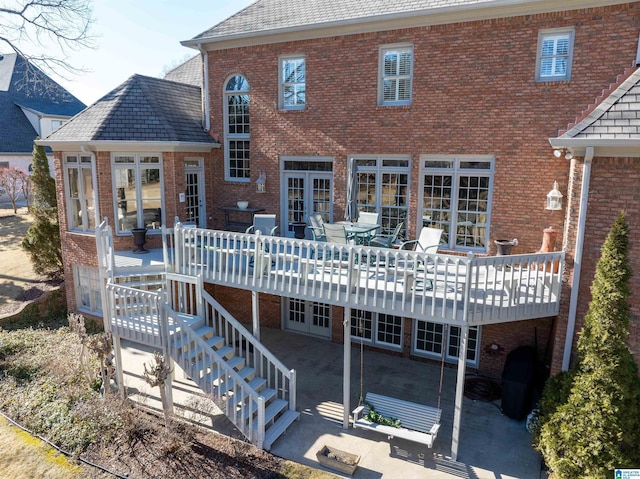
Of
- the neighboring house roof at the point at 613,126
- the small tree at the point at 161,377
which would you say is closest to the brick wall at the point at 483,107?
the neighboring house roof at the point at 613,126

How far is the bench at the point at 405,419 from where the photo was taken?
8142 mm

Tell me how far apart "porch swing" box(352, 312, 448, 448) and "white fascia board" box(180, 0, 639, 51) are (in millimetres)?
8321

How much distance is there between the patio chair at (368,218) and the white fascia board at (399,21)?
4.50 metres

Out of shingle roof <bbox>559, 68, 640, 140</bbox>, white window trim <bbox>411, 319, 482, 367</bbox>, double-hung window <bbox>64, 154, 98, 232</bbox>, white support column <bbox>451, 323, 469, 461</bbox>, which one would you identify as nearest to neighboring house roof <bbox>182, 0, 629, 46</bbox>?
shingle roof <bbox>559, 68, 640, 140</bbox>

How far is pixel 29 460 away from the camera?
8352mm

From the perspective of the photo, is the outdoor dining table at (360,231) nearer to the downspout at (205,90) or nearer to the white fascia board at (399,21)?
the white fascia board at (399,21)

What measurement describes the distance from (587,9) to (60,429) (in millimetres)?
13433

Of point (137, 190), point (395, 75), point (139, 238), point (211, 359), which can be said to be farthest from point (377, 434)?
point (137, 190)

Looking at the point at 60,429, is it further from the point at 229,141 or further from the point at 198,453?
the point at 229,141

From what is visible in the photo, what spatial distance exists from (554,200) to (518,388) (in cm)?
390

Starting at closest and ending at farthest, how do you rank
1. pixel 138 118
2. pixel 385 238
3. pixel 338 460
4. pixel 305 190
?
1. pixel 338 460
2. pixel 385 238
3. pixel 138 118
4. pixel 305 190

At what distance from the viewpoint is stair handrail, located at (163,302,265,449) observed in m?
8.45

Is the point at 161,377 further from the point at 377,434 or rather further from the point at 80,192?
the point at 80,192

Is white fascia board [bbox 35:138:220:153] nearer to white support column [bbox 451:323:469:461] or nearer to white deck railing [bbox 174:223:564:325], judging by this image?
white deck railing [bbox 174:223:564:325]
